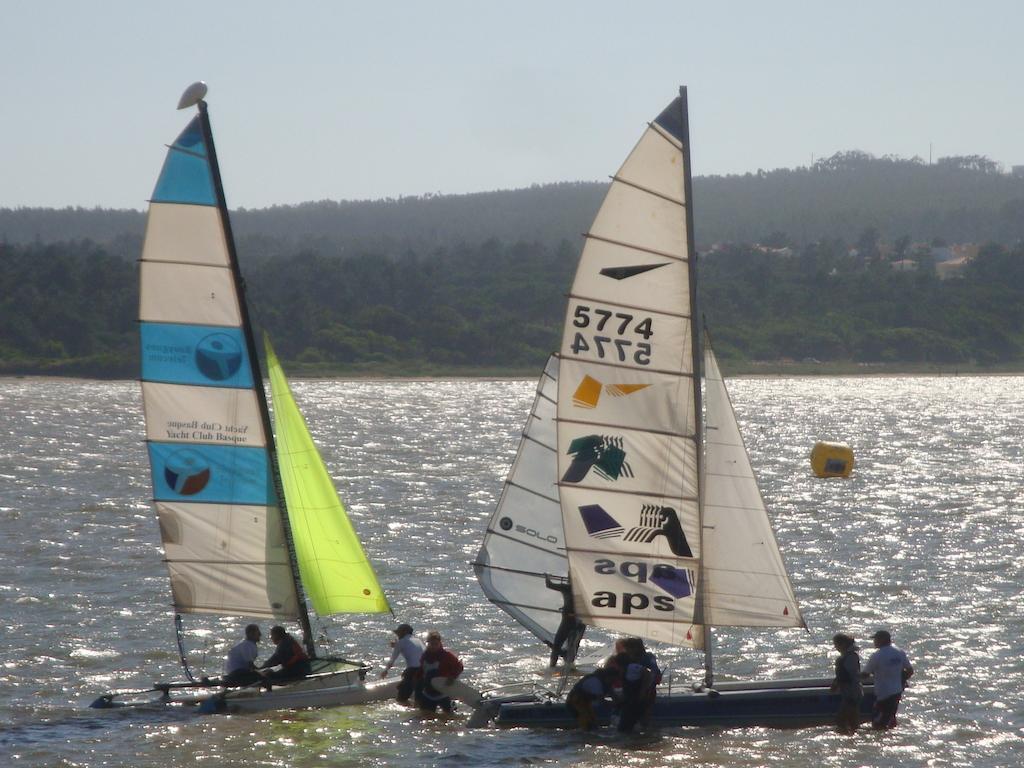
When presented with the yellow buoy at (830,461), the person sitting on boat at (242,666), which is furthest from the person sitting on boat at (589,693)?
the yellow buoy at (830,461)

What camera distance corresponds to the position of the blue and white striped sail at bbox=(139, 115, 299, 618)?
690 inches

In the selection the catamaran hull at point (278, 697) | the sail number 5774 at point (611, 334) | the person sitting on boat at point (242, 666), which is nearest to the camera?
the sail number 5774 at point (611, 334)

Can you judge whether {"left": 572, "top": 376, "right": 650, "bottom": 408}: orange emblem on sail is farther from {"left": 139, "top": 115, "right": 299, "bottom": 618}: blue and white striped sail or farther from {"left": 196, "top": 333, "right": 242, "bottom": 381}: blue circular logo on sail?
{"left": 196, "top": 333, "right": 242, "bottom": 381}: blue circular logo on sail

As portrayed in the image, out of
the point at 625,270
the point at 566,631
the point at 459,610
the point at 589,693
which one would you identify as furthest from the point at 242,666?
the point at 459,610

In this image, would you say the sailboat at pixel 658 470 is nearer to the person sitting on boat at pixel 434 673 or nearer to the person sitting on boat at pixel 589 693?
the person sitting on boat at pixel 589 693

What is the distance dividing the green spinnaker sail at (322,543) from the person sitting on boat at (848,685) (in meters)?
5.67

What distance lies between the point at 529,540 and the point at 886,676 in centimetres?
558

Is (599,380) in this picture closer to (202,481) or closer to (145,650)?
(202,481)

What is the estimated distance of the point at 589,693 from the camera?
1730 cm

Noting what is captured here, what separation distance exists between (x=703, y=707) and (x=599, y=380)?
13.2ft

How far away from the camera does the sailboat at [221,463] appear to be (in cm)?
1758

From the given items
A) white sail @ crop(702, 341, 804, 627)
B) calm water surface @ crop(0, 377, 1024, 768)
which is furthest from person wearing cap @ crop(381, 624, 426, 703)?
white sail @ crop(702, 341, 804, 627)

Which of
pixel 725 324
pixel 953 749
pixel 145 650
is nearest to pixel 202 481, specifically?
pixel 145 650

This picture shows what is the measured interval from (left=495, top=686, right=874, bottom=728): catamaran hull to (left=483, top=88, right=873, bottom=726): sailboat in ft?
0.05
